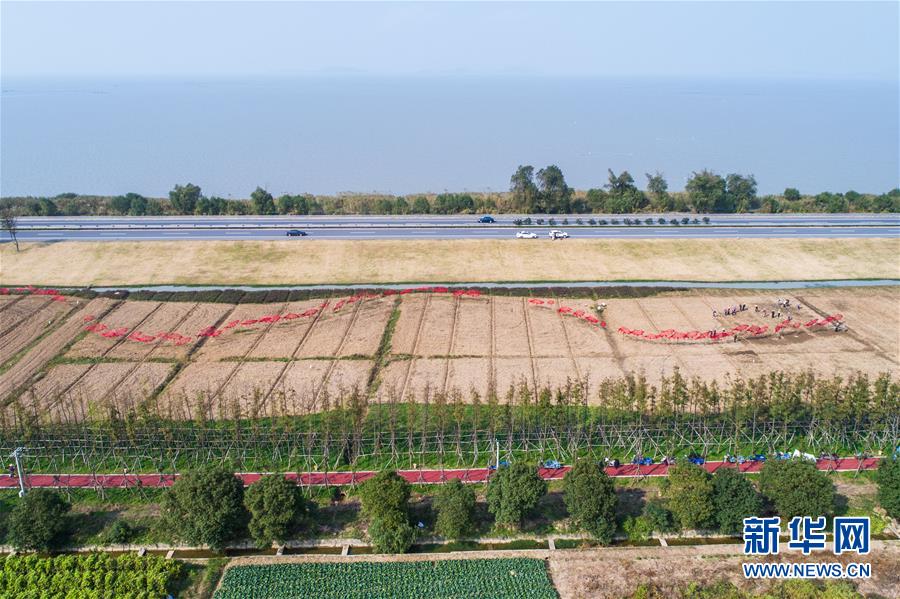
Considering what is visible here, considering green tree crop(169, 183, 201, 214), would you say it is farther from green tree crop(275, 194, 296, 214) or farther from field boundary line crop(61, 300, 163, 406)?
field boundary line crop(61, 300, 163, 406)

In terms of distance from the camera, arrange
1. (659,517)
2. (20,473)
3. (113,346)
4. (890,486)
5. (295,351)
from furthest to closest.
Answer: (113,346) → (295,351) → (20,473) → (659,517) → (890,486)

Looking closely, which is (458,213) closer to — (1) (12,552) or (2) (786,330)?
(2) (786,330)

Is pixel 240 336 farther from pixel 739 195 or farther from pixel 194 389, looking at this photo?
pixel 739 195

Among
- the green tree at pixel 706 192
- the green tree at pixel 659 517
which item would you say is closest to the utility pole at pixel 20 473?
the green tree at pixel 659 517

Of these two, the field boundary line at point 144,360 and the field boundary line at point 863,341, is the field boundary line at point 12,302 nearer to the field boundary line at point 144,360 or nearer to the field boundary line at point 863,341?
the field boundary line at point 144,360

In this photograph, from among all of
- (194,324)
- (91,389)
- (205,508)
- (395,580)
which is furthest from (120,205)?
→ (395,580)

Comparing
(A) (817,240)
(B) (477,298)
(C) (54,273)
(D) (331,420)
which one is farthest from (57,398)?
(A) (817,240)

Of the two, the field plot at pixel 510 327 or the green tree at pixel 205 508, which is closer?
the green tree at pixel 205 508
